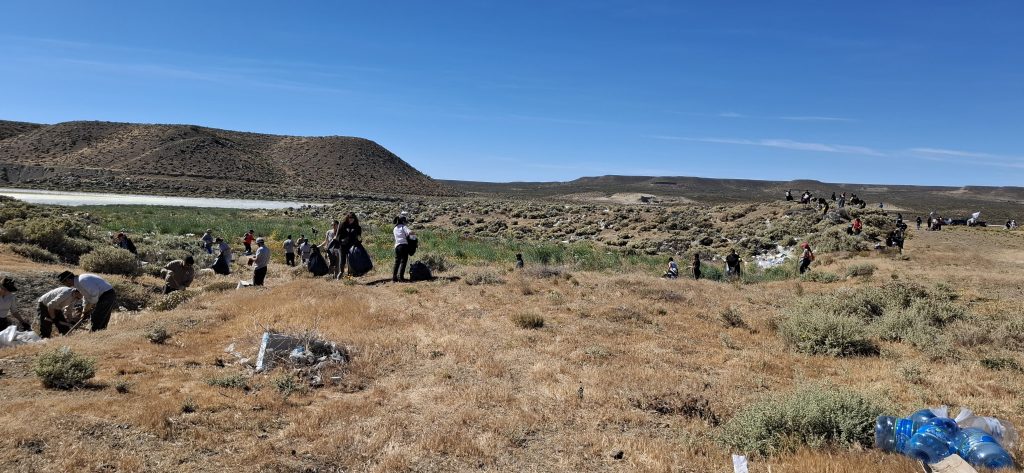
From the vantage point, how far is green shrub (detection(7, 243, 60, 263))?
15.6m

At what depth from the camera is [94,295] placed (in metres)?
9.44

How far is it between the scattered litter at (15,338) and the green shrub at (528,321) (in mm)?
7134

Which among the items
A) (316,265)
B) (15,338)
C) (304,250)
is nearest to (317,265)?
(316,265)

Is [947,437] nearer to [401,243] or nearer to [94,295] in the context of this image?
[401,243]

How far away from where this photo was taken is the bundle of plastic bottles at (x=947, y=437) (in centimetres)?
454

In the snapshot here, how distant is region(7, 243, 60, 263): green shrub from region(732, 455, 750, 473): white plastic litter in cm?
1808

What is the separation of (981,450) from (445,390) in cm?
501

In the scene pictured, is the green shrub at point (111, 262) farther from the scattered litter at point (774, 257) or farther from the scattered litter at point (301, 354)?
the scattered litter at point (774, 257)

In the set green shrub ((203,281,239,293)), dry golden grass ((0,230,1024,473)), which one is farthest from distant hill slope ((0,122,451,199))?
dry golden grass ((0,230,1024,473))

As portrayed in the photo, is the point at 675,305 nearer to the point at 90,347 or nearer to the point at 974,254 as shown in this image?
the point at 90,347

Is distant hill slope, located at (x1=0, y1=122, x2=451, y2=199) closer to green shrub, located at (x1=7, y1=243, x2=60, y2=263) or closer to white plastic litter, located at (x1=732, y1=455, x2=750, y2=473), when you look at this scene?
green shrub, located at (x1=7, y1=243, x2=60, y2=263)

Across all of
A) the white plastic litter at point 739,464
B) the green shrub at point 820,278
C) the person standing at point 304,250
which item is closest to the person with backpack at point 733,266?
the green shrub at point 820,278

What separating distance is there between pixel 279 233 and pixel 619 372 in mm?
25615

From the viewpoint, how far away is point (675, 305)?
41.8 feet
